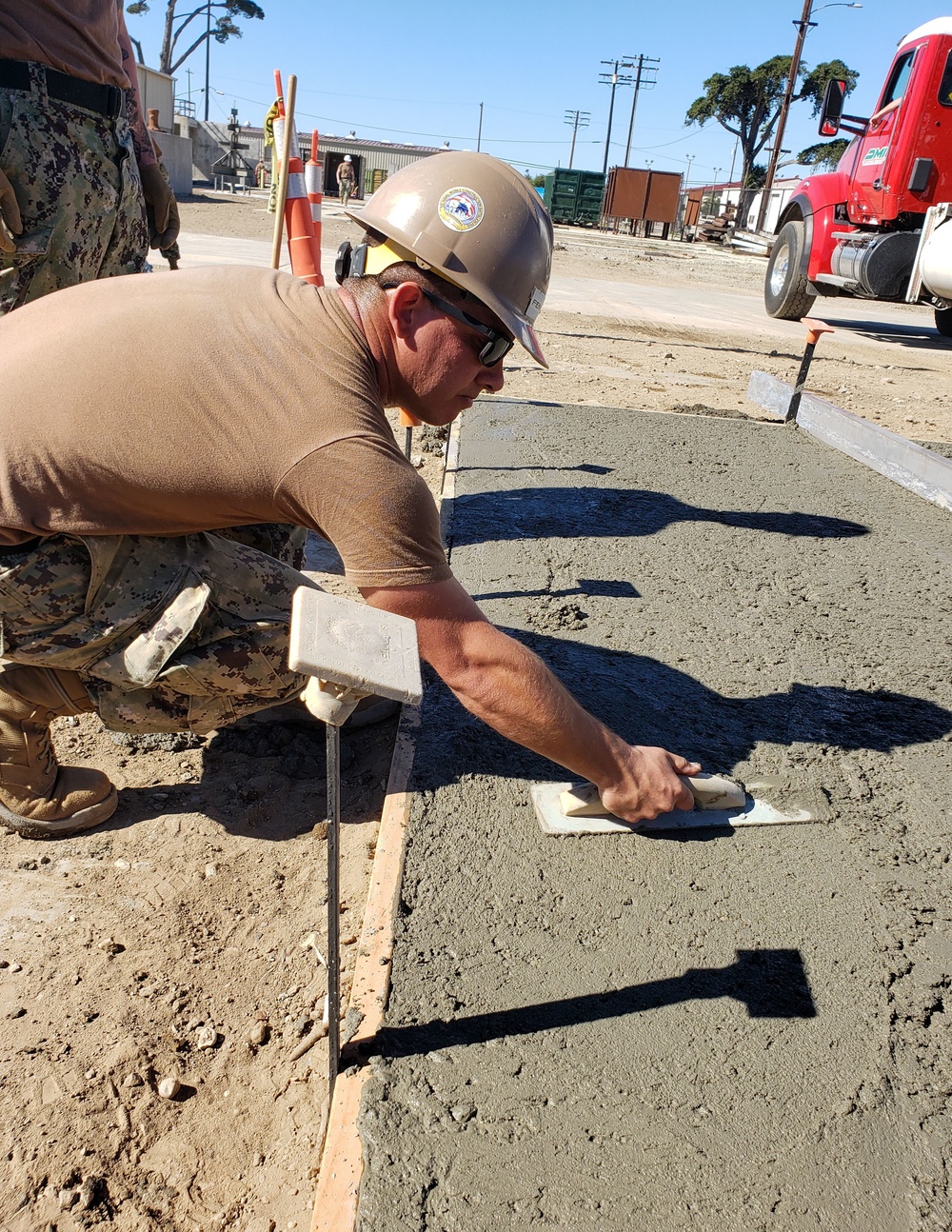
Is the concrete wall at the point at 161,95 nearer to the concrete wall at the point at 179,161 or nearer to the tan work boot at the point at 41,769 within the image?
the concrete wall at the point at 179,161

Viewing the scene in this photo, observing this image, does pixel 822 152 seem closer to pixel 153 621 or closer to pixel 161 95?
pixel 161 95

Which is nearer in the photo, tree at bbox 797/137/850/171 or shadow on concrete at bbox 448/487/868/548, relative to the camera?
shadow on concrete at bbox 448/487/868/548

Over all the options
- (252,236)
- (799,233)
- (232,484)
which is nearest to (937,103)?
(799,233)

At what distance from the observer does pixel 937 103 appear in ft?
32.0

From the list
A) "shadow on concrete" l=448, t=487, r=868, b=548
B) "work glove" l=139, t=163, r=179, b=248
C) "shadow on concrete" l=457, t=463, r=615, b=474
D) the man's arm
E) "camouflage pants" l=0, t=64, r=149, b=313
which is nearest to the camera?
the man's arm

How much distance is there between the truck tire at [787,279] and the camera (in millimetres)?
12085

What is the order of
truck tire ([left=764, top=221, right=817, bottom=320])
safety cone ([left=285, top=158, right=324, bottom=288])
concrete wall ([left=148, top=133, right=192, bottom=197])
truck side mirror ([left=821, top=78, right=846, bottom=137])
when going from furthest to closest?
concrete wall ([left=148, top=133, right=192, bottom=197])
truck tire ([left=764, top=221, right=817, bottom=320])
truck side mirror ([left=821, top=78, right=846, bottom=137])
safety cone ([left=285, top=158, right=324, bottom=288])

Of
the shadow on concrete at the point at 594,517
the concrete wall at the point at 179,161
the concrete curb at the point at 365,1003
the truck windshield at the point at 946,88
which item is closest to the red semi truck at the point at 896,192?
the truck windshield at the point at 946,88

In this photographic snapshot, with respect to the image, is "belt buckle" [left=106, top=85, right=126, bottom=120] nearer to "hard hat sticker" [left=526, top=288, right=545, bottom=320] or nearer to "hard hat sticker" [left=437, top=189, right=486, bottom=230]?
"hard hat sticker" [left=437, top=189, right=486, bottom=230]

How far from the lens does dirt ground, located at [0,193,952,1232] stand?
1608 millimetres

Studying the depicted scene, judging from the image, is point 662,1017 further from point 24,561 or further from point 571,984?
point 24,561

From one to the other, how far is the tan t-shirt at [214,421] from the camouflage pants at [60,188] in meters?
1.18

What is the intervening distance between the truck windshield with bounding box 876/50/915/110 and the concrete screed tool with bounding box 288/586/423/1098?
11.4 meters

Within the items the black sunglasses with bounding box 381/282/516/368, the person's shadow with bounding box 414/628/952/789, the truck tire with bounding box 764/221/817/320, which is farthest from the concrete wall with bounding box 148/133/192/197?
the black sunglasses with bounding box 381/282/516/368
